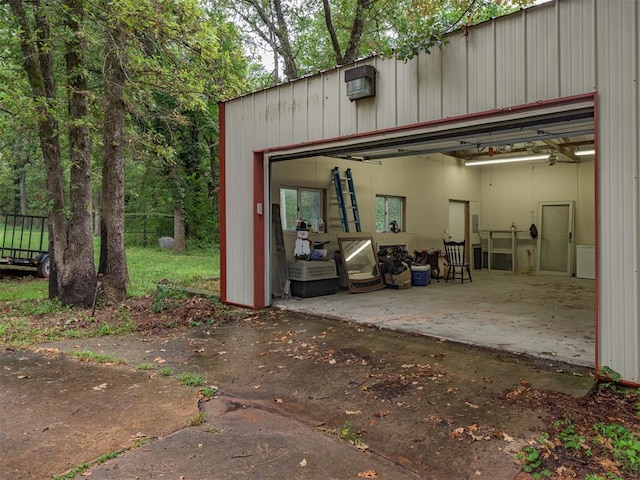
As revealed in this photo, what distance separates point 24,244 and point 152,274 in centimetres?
291

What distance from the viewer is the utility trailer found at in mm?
9359

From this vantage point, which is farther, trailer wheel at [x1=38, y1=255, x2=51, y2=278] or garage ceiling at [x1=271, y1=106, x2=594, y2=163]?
trailer wheel at [x1=38, y1=255, x2=51, y2=278]

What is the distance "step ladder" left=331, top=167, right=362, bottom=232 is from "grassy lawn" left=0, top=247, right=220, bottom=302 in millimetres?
3265

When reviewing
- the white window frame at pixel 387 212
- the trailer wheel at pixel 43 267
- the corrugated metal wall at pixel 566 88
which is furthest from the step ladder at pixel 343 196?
the trailer wheel at pixel 43 267

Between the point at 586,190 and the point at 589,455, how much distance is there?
9723 mm

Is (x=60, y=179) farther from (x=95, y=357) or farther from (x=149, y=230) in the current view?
(x=149, y=230)

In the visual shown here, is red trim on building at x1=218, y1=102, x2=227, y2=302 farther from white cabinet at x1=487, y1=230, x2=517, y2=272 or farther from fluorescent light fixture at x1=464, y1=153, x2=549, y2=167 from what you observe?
white cabinet at x1=487, y1=230, x2=517, y2=272

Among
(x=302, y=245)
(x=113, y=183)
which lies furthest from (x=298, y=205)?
(x=113, y=183)

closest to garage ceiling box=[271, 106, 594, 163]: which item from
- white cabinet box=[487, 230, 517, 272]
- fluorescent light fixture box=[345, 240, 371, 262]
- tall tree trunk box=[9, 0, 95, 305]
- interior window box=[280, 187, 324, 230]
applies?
interior window box=[280, 187, 324, 230]

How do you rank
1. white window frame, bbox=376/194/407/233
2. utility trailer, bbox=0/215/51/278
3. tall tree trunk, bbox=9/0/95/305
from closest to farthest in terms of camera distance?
tall tree trunk, bbox=9/0/95/305, utility trailer, bbox=0/215/51/278, white window frame, bbox=376/194/407/233

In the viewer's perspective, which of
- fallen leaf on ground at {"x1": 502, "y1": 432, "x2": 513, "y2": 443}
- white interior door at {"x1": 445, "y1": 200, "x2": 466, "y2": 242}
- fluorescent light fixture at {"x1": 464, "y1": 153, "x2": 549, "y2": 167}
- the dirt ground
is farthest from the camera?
white interior door at {"x1": 445, "y1": 200, "x2": 466, "y2": 242}

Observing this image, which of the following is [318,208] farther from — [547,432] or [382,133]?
[547,432]

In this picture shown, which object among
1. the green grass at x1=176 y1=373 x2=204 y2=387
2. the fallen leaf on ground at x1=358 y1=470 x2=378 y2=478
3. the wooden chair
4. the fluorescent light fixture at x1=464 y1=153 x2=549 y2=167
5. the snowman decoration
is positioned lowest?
the fallen leaf on ground at x1=358 y1=470 x2=378 y2=478

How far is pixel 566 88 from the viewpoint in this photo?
3.48m
